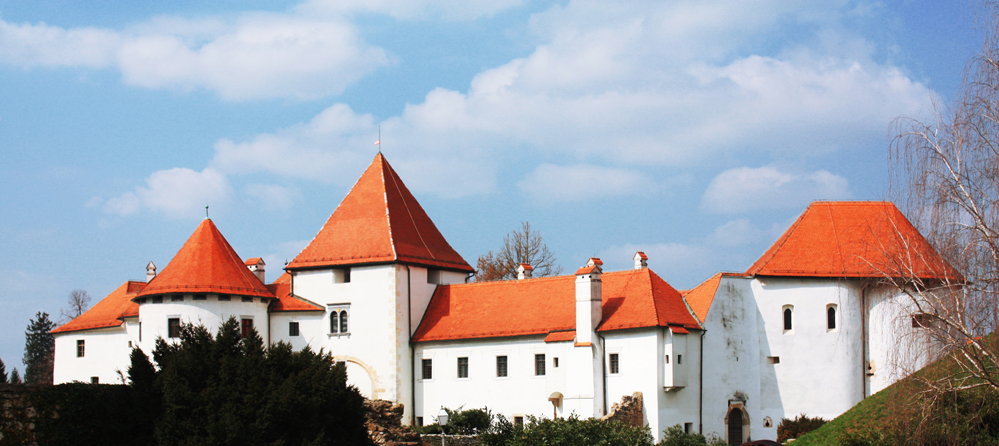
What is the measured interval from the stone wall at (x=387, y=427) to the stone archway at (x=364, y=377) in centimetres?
879

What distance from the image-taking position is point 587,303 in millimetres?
36625

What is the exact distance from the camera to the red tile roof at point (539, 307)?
3666 centimetres

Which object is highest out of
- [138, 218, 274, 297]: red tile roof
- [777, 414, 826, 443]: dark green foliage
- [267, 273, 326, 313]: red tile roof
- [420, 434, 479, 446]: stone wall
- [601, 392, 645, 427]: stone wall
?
[138, 218, 274, 297]: red tile roof

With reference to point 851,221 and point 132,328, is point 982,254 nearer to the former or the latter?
point 851,221

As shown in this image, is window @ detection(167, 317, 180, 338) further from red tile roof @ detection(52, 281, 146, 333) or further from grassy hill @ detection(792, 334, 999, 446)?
grassy hill @ detection(792, 334, 999, 446)

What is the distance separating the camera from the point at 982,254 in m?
17.7

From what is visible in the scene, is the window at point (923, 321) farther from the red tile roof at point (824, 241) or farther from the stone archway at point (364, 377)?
the stone archway at point (364, 377)

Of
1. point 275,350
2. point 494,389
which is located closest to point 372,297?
point 494,389

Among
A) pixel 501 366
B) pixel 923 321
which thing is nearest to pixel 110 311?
pixel 501 366

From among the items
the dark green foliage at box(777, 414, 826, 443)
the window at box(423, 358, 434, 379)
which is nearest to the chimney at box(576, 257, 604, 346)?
the window at box(423, 358, 434, 379)

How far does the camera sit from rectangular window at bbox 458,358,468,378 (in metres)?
39.7

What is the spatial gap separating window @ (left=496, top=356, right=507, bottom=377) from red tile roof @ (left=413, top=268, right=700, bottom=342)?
1.02 m

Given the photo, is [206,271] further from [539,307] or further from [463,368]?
[539,307]

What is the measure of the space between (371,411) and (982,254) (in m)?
19.3
